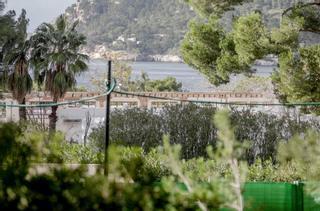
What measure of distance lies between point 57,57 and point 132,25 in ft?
143

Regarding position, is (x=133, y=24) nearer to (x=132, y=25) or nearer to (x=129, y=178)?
(x=132, y=25)

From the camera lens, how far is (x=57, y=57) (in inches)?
531

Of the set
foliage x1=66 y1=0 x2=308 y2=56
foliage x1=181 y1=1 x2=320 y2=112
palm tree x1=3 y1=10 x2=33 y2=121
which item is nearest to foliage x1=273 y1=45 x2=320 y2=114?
foliage x1=181 y1=1 x2=320 y2=112

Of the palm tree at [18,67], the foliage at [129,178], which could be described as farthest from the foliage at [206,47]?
the foliage at [129,178]

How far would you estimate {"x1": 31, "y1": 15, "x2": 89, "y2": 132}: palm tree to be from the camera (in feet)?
44.8

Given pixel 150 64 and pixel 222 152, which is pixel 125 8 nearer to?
pixel 150 64

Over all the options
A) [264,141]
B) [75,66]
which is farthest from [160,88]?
[264,141]

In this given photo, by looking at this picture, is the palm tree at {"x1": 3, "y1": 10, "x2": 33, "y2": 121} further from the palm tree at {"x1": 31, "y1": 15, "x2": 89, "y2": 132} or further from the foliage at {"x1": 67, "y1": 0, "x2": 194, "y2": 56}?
the foliage at {"x1": 67, "y1": 0, "x2": 194, "y2": 56}

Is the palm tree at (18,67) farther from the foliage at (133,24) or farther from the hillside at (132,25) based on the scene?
the foliage at (133,24)

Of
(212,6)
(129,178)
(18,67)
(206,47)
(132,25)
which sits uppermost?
(132,25)

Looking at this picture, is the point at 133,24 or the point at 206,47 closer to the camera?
the point at 206,47

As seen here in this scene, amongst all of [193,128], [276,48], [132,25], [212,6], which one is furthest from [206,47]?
[132,25]

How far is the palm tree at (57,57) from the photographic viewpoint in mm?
13664

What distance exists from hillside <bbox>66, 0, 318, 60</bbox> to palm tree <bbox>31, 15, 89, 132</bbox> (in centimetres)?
3679
